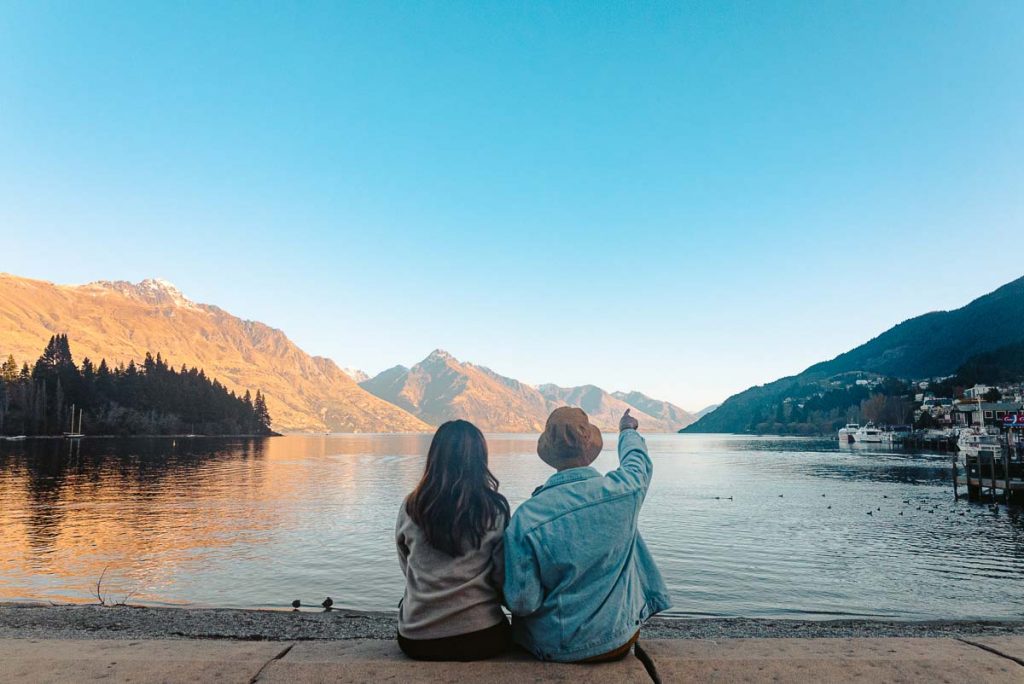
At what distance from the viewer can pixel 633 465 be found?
5.00 m

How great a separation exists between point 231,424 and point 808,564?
200 meters

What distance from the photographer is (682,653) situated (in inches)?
199

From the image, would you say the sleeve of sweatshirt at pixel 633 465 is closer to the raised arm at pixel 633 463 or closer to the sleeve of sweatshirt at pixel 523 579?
the raised arm at pixel 633 463

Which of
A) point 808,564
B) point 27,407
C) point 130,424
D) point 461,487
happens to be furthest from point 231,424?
point 461,487

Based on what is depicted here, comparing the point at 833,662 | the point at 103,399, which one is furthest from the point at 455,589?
the point at 103,399

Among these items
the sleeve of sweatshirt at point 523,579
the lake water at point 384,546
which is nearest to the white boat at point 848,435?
the lake water at point 384,546

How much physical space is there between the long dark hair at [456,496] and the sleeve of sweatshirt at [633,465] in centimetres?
94

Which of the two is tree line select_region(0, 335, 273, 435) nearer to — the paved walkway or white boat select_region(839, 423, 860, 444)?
the paved walkway

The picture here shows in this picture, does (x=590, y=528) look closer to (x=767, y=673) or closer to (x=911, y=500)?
(x=767, y=673)

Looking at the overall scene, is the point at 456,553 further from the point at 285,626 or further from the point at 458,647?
the point at 285,626

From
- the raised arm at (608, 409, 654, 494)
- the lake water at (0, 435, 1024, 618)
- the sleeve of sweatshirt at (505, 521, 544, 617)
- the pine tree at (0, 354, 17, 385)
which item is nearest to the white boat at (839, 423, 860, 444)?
the lake water at (0, 435, 1024, 618)

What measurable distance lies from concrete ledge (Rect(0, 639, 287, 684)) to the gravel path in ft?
29.0

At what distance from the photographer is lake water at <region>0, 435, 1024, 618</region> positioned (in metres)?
19.0

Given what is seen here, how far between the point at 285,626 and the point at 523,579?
39.3 ft
